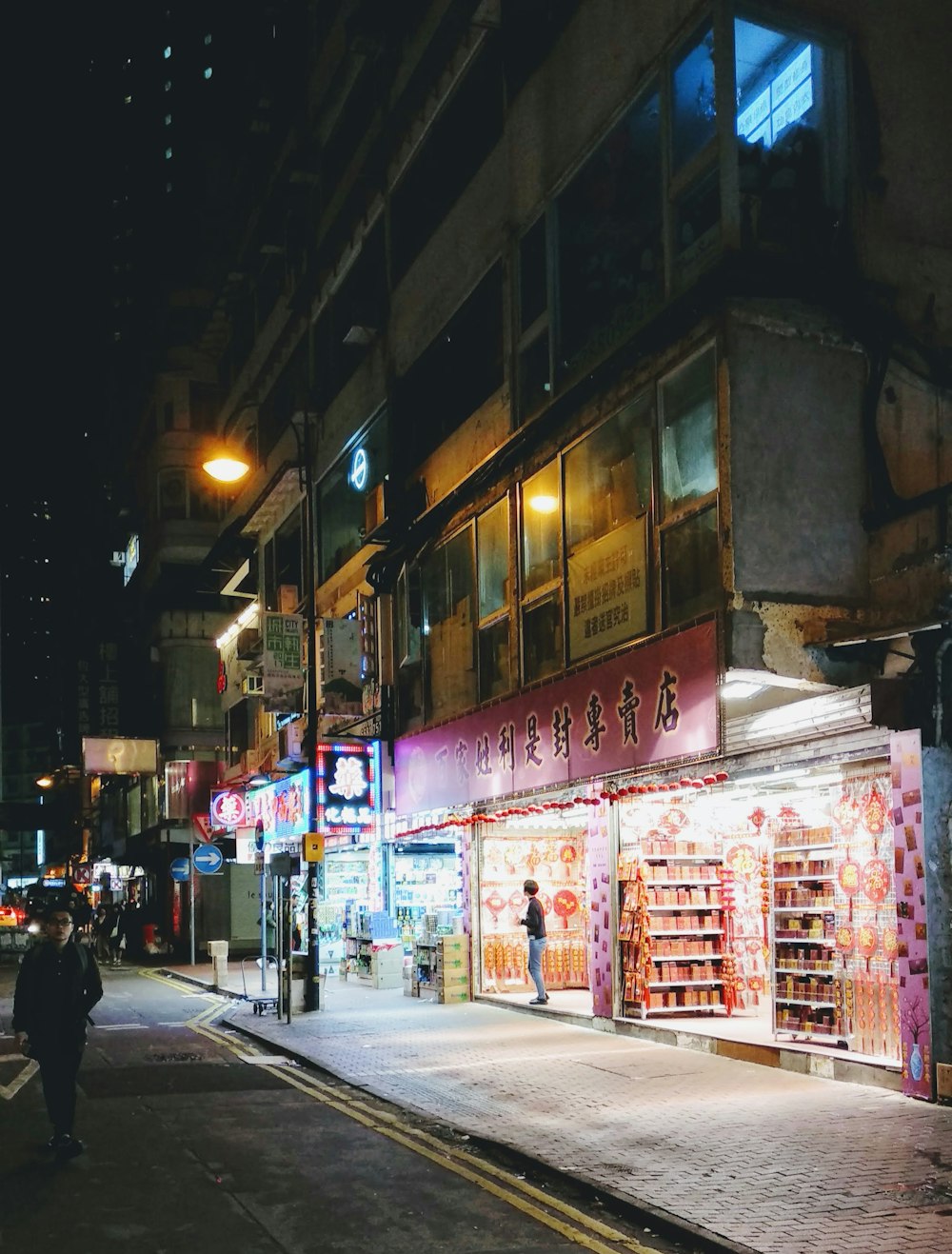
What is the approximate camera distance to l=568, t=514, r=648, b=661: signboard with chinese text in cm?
1484

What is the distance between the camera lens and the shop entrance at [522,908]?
20953 millimetres

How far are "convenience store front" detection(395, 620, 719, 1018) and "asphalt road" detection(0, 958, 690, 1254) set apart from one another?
4522mm

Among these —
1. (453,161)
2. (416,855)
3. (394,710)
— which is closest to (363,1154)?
(394,710)

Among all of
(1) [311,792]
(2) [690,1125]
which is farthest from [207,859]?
(2) [690,1125]

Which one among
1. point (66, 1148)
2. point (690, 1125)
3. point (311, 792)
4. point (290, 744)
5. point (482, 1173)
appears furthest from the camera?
point (290, 744)

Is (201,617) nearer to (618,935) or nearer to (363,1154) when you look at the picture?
(618,935)

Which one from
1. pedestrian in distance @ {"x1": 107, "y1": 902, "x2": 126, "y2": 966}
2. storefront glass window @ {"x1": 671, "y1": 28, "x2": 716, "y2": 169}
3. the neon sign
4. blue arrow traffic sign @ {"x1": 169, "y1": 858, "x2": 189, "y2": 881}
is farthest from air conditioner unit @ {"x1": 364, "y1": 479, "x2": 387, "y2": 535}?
pedestrian in distance @ {"x1": 107, "y1": 902, "x2": 126, "y2": 966}

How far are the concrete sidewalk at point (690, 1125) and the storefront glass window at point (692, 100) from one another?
9939mm

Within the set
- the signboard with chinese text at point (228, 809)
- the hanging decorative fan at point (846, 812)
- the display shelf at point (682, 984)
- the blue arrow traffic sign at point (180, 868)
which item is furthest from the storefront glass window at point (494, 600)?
the signboard with chinese text at point (228, 809)

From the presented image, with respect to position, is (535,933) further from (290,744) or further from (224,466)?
(290,744)

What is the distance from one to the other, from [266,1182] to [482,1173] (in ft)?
5.16

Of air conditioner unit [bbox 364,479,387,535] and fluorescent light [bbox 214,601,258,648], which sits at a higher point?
air conditioner unit [bbox 364,479,387,535]

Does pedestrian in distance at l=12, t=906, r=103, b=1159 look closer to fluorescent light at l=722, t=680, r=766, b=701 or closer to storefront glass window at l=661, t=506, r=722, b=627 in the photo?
fluorescent light at l=722, t=680, r=766, b=701

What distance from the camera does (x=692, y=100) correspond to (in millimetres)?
14070
